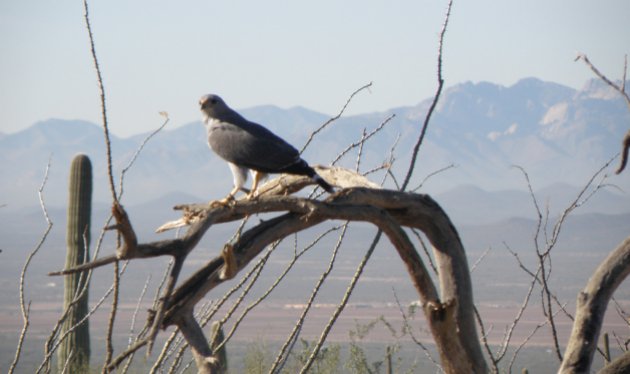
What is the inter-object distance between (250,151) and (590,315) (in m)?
1.65

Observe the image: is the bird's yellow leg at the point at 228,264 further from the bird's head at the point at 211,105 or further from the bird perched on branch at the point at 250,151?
the bird's head at the point at 211,105

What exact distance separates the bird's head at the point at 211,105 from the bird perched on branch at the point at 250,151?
47mm

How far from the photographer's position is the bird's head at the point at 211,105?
5172mm

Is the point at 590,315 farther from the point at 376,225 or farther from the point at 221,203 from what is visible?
the point at 221,203

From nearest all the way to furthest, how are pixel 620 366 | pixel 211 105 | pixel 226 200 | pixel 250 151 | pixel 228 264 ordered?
pixel 228 264 < pixel 620 366 < pixel 226 200 < pixel 250 151 < pixel 211 105

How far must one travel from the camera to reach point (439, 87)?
11.0 ft

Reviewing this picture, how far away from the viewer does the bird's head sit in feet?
17.0

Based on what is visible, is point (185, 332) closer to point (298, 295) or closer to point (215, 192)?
point (298, 295)

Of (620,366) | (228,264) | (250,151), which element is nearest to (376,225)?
(228,264)

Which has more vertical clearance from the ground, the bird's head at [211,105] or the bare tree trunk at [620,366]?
the bird's head at [211,105]

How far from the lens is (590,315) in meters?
3.15

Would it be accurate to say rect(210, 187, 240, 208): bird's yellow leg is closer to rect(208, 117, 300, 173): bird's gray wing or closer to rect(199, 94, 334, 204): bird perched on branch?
rect(199, 94, 334, 204): bird perched on branch

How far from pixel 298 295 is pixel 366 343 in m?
13.1

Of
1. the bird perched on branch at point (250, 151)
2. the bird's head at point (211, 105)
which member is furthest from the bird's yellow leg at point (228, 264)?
the bird's head at point (211, 105)
